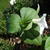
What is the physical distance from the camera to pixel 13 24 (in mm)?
991

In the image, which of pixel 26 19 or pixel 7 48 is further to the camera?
pixel 7 48

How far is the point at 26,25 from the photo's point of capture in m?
1.02

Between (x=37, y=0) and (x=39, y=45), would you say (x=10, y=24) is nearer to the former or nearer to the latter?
(x=39, y=45)

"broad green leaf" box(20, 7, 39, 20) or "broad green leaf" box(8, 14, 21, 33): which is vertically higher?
"broad green leaf" box(20, 7, 39, 20)

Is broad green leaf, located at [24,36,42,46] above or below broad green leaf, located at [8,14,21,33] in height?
below

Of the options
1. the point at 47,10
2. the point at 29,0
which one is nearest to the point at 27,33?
the point at 29,0

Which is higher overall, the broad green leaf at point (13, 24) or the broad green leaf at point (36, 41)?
the broad green leaf at point (13, 24)

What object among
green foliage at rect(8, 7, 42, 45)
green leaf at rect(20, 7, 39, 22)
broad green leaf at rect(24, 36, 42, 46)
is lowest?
broad green leaf at rect(24, 36, 42, 46)

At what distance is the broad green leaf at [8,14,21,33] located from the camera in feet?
3.23

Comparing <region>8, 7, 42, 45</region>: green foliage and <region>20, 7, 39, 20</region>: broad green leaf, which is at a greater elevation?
<region>20, 7, 39, 20</region>: broad green leaf

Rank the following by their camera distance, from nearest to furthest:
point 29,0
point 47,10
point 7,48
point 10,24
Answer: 1. point 10,24
2. point 7,48
3. point 29,0
4. point 47,10

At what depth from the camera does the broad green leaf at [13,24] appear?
983 mm

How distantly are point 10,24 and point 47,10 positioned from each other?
5850 millimetres

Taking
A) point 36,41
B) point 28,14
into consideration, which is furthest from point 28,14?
point 36,41
